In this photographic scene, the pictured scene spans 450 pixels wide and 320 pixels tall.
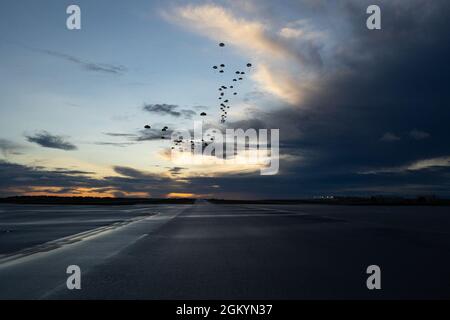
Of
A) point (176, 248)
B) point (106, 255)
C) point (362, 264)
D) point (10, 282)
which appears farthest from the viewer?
point (176, 248)

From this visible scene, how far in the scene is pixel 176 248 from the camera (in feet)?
56.9

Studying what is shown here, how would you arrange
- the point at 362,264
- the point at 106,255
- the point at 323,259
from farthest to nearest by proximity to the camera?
the point at 106,255
the point at 323,259
the point at 362,264

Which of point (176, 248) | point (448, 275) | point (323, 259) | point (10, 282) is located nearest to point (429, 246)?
point (323, 259)

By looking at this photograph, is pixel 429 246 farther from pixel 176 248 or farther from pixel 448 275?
pixel 176 248

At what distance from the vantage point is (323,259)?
1386 cm

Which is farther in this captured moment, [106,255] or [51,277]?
[106,255]

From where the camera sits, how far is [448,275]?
35.9 feet
